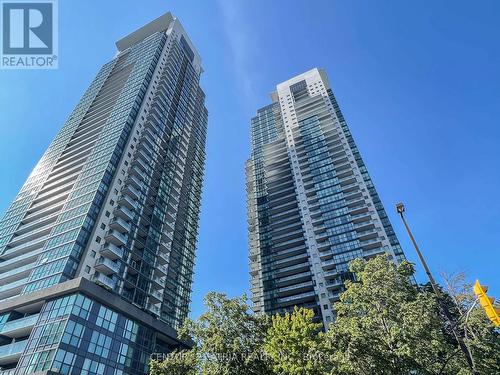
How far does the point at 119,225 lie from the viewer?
56250 mm

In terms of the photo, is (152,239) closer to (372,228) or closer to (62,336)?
(62,336)

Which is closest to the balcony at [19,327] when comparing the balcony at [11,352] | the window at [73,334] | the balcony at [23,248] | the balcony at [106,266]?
the balcony at [11,352]

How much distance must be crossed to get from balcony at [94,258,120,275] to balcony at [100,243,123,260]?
1.34 meters

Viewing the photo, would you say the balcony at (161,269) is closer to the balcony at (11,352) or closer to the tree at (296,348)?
the balcony at (11,352)

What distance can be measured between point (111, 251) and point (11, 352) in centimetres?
1730

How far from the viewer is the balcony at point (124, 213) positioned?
189ft

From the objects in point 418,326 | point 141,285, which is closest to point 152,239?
point 141,285

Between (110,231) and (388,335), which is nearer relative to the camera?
(388,335)

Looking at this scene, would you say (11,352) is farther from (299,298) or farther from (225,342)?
(299,298)

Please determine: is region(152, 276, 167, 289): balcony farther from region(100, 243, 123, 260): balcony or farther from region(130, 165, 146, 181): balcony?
region(130, 165, 146, 181): balcony

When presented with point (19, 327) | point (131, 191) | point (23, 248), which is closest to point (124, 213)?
point (131, 191)

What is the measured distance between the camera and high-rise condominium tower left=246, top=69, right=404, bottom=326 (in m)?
71.8

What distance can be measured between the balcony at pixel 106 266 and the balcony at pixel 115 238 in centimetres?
396

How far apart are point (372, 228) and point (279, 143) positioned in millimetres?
47770
